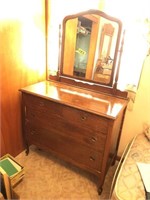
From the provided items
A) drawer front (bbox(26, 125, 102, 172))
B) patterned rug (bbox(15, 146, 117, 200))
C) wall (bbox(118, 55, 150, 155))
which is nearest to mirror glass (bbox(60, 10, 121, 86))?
wall (bbox(118, 55, 150, 155))

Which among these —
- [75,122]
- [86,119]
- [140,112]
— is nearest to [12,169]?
[75,122]

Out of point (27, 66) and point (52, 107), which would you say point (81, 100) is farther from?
point (27, 66)

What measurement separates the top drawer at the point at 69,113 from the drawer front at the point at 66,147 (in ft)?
0.72

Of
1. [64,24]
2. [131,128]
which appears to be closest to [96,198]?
[131,128]

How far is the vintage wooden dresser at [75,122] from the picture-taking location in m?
1.36

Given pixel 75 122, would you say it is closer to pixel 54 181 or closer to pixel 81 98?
pixel 81 98

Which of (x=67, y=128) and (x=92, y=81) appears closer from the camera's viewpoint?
(x=67, y=128)

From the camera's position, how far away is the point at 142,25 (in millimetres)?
1396

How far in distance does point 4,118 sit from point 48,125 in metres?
0.44

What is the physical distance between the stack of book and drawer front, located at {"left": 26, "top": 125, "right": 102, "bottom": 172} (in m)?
0.30

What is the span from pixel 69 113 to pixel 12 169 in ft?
2.49

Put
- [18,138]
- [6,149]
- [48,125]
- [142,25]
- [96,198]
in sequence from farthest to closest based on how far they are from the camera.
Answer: [18,138]
[6,149]
[48,125]
[96,198]
[142,25]

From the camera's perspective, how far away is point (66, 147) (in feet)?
5.27

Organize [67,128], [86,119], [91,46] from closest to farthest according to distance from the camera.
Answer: [86,119] < [67,128] < [91,46]
